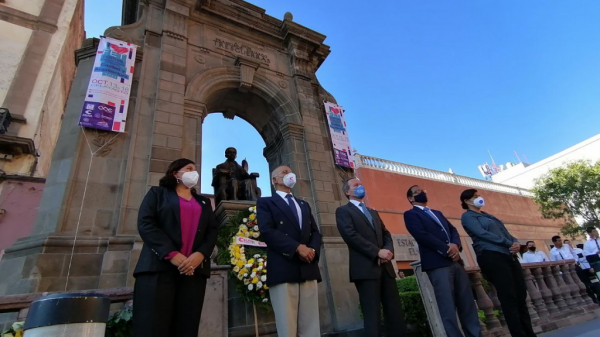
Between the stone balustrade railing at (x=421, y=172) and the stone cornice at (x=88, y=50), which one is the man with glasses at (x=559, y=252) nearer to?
the stone balustrade railing at (x=421, y=172)

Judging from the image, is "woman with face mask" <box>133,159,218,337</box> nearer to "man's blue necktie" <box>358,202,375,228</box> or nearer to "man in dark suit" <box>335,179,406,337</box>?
"man in dark suit" <box>335,179,406,337</box>

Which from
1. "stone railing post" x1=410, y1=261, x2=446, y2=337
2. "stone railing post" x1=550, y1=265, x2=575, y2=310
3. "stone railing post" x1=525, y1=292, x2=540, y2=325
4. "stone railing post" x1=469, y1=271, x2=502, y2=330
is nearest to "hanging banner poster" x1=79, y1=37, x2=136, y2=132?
"stone railing post" x1=410, y1=261, x2=446, y2=337

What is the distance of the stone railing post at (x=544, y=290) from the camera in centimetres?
479

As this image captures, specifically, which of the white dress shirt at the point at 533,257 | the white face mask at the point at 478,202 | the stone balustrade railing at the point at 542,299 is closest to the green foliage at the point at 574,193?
the white dress shirt at the point at 533,257

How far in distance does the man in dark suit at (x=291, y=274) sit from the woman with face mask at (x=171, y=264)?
0.57m

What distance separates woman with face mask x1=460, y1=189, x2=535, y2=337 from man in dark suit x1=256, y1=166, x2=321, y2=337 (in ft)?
6.58

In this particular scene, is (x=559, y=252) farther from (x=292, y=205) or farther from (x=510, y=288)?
(x=292, y=205)

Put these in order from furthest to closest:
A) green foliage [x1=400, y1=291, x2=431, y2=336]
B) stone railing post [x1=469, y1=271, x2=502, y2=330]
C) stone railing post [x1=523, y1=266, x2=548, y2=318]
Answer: stone railing post [x1=523, y1=266, x2=548, y2=318]
green foliage [x1=400, y1=291, x2=431, y2=336]
stone railing post [x1=469, y1=271, x2=502, y2=330]

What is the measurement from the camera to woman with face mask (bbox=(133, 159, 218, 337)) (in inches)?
82.4

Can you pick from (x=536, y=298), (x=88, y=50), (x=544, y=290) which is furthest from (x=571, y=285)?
(x=88, y=50)

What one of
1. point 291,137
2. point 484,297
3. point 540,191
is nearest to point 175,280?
point 484,297

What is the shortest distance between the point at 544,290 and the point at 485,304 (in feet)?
5.46

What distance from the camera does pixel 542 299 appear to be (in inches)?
188

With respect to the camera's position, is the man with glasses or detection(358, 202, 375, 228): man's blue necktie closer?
detection(358, 202, 375, 228): man's blue necktie
